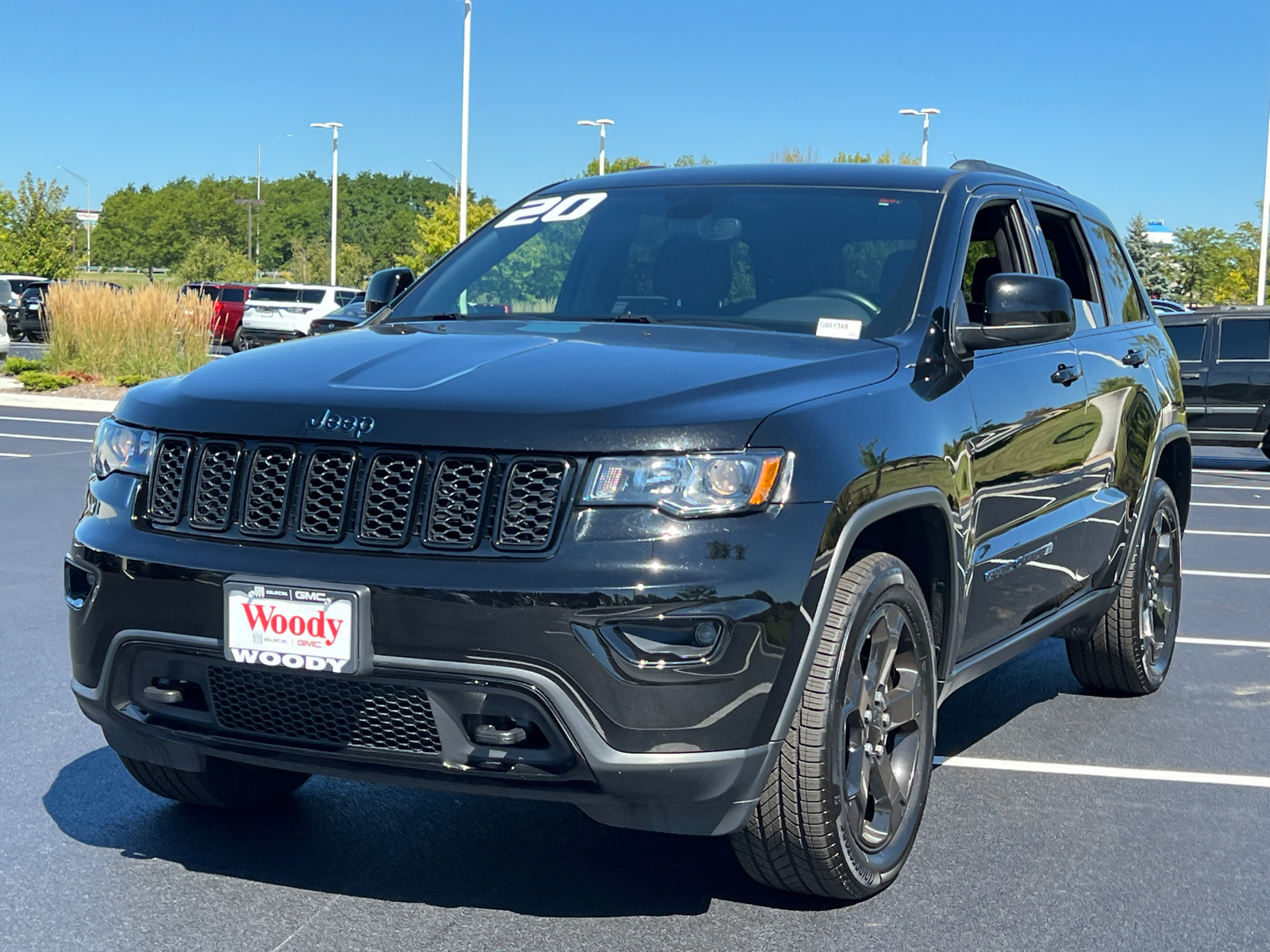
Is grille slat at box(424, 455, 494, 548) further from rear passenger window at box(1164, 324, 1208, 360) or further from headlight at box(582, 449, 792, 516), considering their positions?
rear passenger window at box(1164, 324, 1208, 360)

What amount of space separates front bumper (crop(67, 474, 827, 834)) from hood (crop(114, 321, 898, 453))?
21 cm

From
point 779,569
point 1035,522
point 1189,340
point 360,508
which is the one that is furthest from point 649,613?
point 1189,340

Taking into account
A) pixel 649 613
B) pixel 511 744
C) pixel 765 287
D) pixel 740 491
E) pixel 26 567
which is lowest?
pixel 26 567

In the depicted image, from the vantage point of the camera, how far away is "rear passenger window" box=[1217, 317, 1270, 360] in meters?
17.9

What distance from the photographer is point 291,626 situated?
3.33m

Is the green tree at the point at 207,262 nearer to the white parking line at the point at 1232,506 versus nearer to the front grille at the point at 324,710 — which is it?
the white parking line at the point at 1232,506

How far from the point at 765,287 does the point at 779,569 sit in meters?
1.52

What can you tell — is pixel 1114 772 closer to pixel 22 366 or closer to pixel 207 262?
pixel 22 366

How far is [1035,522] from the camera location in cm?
484

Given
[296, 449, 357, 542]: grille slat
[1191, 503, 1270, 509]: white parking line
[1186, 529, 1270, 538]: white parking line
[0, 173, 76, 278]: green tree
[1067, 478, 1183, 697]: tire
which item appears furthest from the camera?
[0, 173, 76, 278]: green tree

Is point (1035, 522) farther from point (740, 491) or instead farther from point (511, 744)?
point (511, 744)

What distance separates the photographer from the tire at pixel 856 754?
3529 millimetres

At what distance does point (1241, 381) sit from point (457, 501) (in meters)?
16.2

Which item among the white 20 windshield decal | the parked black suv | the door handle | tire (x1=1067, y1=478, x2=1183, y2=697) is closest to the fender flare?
the door handle
